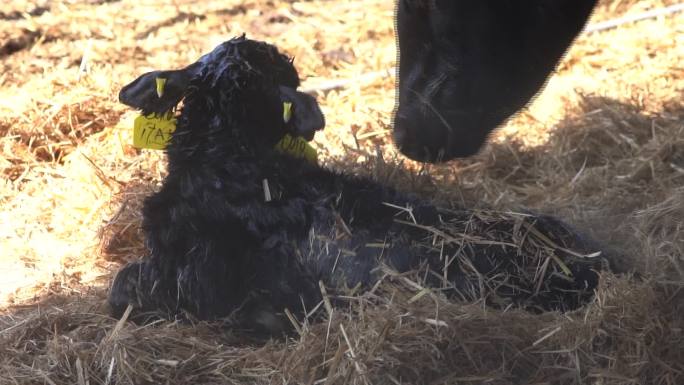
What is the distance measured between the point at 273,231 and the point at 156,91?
840 millimetres

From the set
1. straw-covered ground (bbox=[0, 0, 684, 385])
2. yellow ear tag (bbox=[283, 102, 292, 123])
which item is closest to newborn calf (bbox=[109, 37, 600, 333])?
yellow ear tag (bbox=[283, 102, 292, 123])

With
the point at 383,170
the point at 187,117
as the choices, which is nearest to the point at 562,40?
the point at 383,170

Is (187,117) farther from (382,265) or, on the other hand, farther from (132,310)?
(382,265)

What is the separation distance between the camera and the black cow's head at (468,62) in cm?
440

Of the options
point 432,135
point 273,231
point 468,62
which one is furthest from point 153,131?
point 468,62

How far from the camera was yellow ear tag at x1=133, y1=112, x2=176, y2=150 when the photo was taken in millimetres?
4473

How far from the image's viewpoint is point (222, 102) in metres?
4.41

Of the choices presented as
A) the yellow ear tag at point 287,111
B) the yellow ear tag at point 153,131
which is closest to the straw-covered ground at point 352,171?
the yellow ear tag at point 153,131

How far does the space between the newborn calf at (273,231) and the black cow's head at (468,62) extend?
450mm

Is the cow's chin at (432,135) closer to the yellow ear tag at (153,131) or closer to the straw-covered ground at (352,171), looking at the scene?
the straw-covered ground at (352,171)

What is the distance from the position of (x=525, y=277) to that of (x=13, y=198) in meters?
3.26

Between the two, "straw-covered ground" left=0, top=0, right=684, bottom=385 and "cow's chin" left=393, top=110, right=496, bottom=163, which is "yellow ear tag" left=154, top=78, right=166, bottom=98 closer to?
"straw-covered ground" left=0, top=0, right=684, bottom=385

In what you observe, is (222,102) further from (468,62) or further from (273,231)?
(468,62)

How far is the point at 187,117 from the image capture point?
4480 mm
